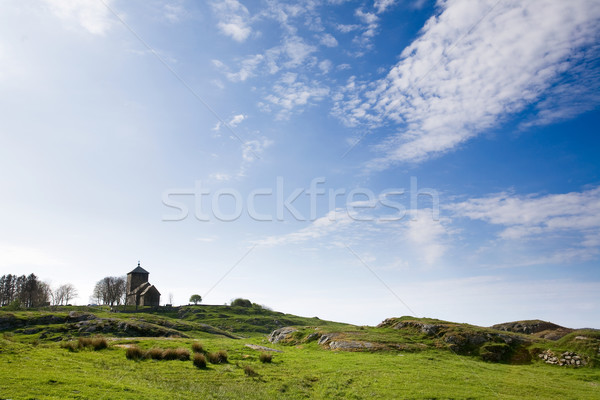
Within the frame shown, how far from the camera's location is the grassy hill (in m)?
20.8

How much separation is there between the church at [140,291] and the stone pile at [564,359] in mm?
124324

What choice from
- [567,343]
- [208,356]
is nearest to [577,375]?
[567,343]

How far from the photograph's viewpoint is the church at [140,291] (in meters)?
130

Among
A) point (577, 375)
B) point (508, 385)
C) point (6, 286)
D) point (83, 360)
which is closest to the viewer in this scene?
point (508, 385)

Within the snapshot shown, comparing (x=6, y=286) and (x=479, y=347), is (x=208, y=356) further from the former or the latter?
(x=6, y=286)

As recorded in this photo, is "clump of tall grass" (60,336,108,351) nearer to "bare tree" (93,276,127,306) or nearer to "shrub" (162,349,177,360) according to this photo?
"shrub" (162,349,177,360)

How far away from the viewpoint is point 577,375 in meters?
31.3

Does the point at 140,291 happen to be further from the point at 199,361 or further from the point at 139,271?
the point at 199,361

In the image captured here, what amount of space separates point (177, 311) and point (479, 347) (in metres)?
120

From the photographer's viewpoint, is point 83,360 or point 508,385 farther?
point 83,360

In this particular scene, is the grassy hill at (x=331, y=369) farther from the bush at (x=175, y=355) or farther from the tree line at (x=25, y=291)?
the tree line at (x=25, y=291)

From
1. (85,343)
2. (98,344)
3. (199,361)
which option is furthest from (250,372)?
(85,343)

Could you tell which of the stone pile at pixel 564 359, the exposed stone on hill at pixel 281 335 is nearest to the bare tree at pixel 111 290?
the exposed stone on hill at pixel 281 335

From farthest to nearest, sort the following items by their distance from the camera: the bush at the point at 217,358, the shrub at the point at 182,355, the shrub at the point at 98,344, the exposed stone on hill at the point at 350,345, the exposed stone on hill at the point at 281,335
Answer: the exposed stone on hill at the point at 281,335
the exposed stone on hill at the point at 350,345
the shrub at the point at 98,344
the shrub at the point at 182,355
the bush at the point at 217,358
